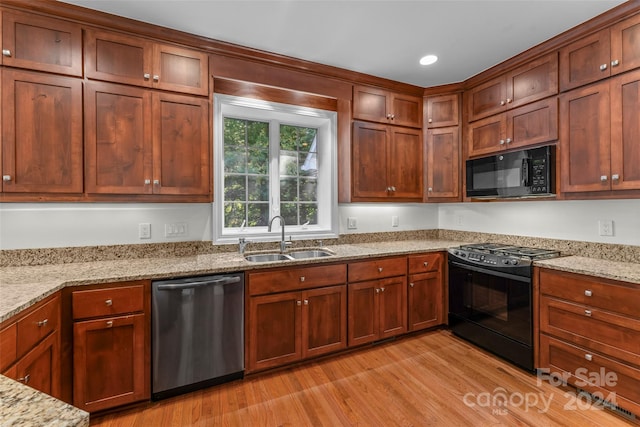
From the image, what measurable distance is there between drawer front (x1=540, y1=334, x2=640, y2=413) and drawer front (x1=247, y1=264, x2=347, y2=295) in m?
1.60

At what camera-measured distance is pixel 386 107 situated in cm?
317

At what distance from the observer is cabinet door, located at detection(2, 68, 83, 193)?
185 cm

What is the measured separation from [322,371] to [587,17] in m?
3.27

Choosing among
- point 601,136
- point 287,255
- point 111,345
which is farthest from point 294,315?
point 601,136

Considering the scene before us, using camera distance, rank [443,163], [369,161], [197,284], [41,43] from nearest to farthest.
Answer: [41,43]
[197,284]
[369,161]
[443,163]

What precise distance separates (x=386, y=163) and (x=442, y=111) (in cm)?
88

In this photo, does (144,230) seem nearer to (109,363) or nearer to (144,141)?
(144,141)

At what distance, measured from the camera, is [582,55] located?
2268mm

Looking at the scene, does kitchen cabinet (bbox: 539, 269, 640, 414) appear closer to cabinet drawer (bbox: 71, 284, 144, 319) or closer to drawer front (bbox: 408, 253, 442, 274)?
drawer front (bbox: 408, 253, 442, 274)

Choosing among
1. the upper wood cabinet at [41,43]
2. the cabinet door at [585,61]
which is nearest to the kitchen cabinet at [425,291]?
the cabinet door at [585,61]

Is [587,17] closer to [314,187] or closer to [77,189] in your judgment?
[314,187]

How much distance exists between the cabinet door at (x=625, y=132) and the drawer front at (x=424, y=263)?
1.44 meters

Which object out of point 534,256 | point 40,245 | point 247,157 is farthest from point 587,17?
point 40,245

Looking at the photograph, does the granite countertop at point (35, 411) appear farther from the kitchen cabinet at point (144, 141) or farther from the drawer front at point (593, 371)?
the drawer front at point (593, 371)
